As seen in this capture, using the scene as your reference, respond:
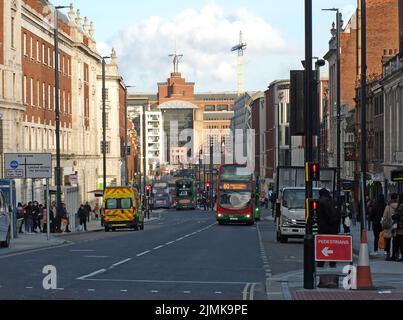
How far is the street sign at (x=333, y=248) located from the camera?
842 inches

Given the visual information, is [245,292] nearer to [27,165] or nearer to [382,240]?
[382,240]

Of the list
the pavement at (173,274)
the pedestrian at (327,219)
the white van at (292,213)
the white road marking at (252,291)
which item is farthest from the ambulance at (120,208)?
the white road marking at (252,291)

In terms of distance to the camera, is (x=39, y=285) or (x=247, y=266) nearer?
(x=39, y=285)

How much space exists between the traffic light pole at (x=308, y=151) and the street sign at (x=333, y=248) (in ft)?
1.65

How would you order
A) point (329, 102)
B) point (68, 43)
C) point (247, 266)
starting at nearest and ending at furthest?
1. point (247, 266)
2. point (68, 43)
3. point (329, 102)

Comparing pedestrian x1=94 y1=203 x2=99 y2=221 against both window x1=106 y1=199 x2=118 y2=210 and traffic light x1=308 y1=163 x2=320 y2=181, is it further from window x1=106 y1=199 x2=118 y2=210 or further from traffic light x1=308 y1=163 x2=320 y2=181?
traffic light x1=308 y1=163 x2=320 y2=181

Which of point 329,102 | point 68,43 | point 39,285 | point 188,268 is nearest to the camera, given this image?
point 39,285

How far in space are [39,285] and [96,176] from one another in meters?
91.6

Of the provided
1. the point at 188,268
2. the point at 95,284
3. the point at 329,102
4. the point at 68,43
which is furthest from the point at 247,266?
the point at 329,102

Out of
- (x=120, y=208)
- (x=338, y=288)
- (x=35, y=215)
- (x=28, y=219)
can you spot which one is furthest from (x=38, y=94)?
(x=338, y=288)

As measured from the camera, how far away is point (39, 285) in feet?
69.3

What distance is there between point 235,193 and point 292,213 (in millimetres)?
29559

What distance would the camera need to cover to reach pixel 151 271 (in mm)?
25688

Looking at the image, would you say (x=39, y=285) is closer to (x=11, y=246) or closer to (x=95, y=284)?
(x=95, y=284)
